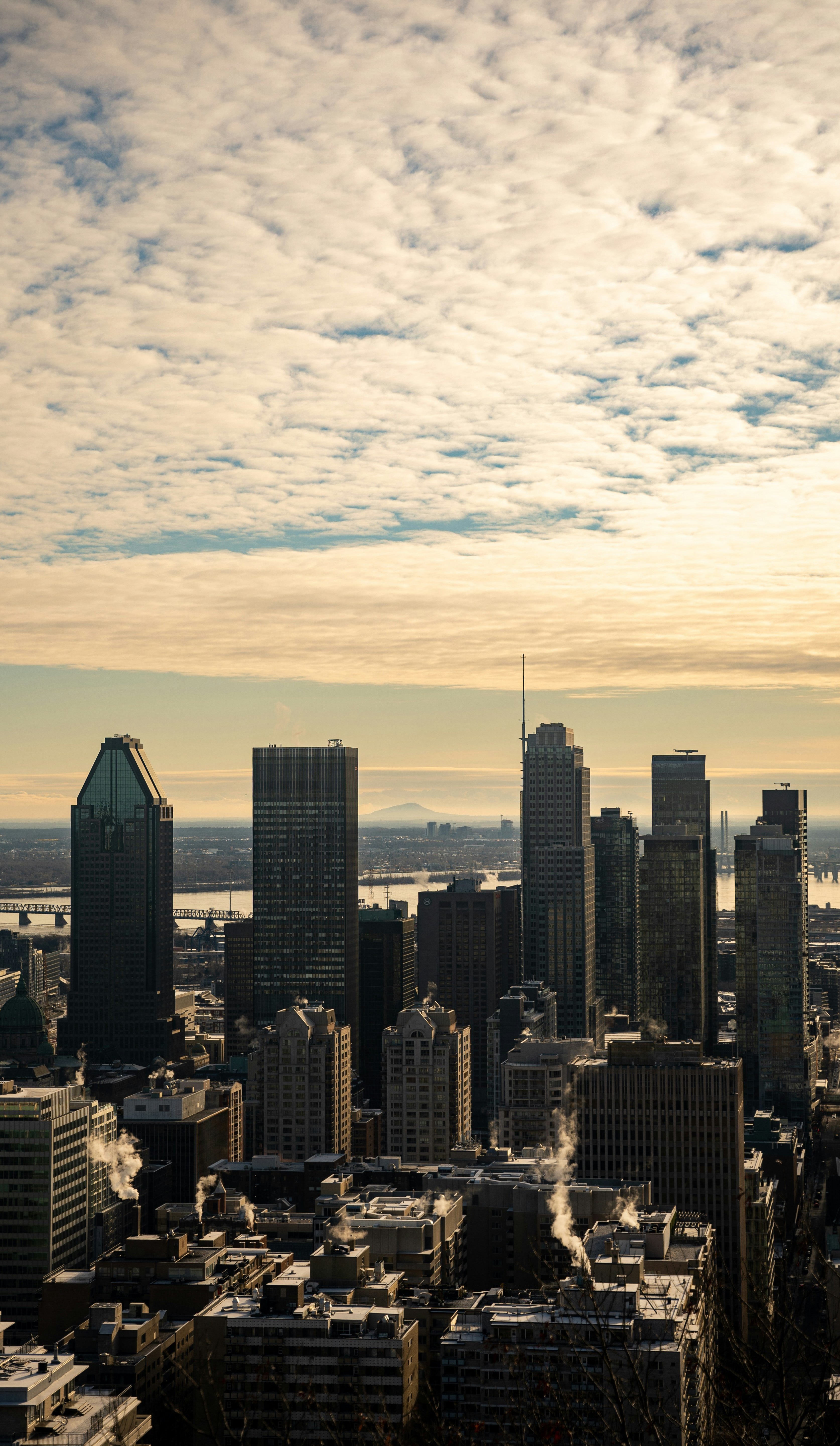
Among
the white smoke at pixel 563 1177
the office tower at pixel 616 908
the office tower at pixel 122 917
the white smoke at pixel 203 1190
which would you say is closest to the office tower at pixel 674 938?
the office tower at pixel 616 908

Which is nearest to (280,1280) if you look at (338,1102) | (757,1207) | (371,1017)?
(757,1207)

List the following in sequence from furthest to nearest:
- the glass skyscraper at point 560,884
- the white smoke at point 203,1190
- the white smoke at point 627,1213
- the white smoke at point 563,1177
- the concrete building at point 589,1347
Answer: the glass skyscraper at point 560,884 < the white smoke at point 203,1190 < the white smoke at point 563,1177 < the white smoke at point 627,1213 < the concrete building at point 589,1347

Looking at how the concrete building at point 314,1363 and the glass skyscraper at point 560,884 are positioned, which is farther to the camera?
the glass skyscraper at point 560,884

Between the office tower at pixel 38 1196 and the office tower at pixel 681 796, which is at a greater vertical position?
the office tower at pixel 681 796

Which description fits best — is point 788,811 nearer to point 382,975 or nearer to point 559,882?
point 559,882

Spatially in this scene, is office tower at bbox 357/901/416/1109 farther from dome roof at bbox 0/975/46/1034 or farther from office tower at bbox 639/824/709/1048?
dome roof at bbox 0/975/46/1034

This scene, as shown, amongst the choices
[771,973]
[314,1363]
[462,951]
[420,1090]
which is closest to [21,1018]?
[462,951]

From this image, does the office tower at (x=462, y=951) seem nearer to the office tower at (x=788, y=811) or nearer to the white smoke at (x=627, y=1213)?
the office tower at (x=788, y=811)
